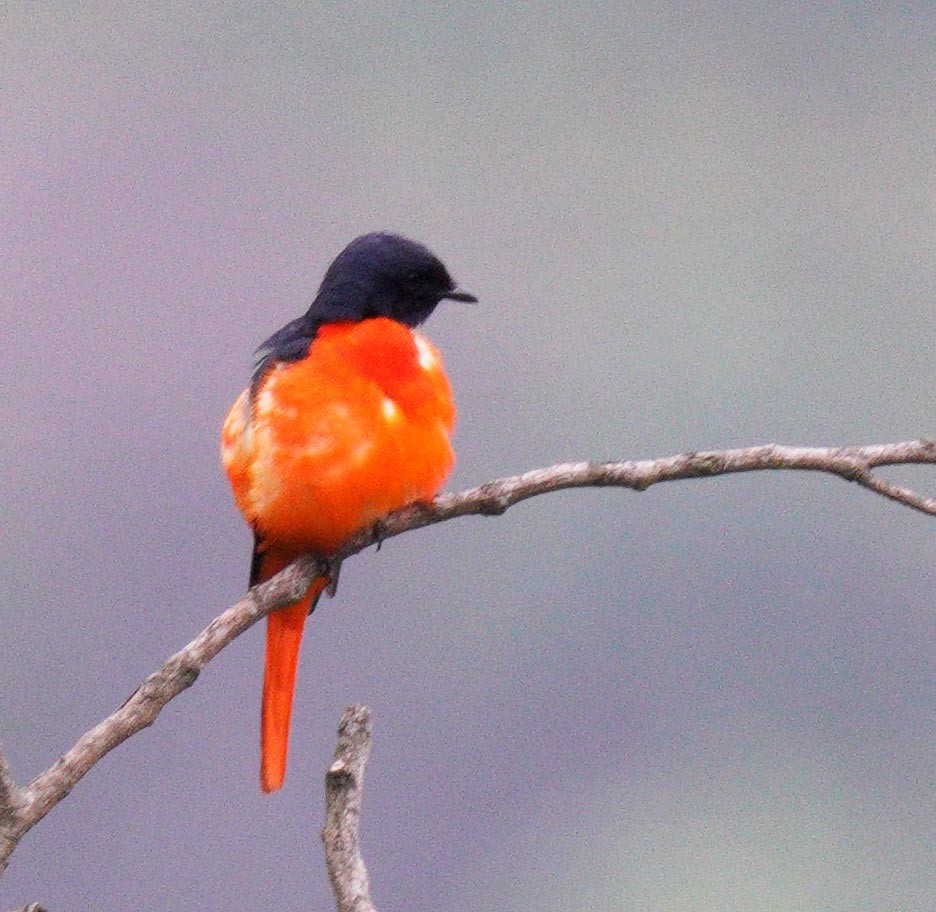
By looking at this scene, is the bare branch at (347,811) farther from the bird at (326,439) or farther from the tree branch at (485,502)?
the bird at (326,439)

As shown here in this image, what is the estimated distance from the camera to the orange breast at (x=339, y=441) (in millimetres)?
1853

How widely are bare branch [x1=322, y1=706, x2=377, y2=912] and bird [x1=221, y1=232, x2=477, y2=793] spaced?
0.34 metres

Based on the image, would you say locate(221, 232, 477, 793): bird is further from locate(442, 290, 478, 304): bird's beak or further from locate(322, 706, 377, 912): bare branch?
locate(322, 706, 377, 912): bare branch

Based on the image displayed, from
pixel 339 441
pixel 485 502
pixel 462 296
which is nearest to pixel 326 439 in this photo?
pixel 339 441

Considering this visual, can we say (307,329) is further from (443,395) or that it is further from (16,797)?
(16,797)

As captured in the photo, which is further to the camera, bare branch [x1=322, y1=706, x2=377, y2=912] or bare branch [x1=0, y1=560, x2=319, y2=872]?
bare branch [x1=322, y1=706, x2=377, y2=912]

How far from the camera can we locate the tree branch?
147 cm

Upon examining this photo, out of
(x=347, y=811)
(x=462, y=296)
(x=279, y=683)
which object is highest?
(x=462, y=296)

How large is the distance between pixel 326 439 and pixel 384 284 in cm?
33

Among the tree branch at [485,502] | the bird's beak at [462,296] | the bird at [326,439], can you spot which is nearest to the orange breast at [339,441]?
the bird at [326,439]

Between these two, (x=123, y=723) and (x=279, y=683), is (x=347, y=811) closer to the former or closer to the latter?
(x=123, y=723)

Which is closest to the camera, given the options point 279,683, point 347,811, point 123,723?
point 123,723

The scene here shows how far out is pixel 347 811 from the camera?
1.60 meters

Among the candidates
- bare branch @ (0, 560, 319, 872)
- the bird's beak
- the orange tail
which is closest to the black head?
the bird's beak
